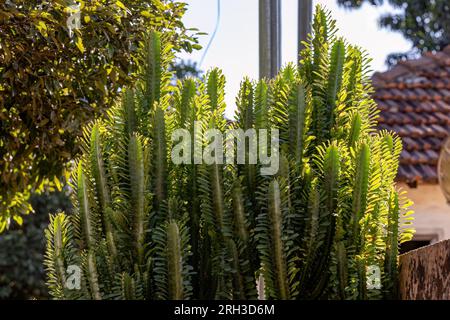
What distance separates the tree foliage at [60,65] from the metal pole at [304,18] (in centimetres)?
75

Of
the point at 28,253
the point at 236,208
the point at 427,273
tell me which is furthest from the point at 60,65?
the point at 28,253

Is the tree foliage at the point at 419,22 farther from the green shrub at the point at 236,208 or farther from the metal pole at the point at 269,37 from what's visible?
the green shrub at the point at 236,208

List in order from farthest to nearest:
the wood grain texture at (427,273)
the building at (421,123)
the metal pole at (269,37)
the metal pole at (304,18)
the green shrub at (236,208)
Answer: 1. the building at (421,123)
2. the metal pole at (269,37)
3. the metal pole at (304,18)
4. the green shrub at (236,208)
5. the wood grain texture at (427,273)

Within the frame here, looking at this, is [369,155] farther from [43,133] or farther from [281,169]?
[43,133]

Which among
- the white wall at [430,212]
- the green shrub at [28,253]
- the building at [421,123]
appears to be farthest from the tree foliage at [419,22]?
the white wall at [430,212]

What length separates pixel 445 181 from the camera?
18.4 ft

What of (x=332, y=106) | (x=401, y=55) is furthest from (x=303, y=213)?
(x=401, y=55)

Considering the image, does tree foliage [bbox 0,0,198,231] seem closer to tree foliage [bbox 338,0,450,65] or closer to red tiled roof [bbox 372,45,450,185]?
red tiled roof [bbox 372,45,450,185]

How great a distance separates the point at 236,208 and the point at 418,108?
26.2 feet

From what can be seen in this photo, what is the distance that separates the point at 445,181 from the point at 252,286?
3.07m

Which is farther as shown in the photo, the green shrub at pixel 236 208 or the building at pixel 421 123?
the building at pixel 421 123

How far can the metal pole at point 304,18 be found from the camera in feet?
17.8

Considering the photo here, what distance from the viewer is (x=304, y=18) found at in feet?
18.1

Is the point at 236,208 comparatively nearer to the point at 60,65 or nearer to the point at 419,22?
the point at 60,65
